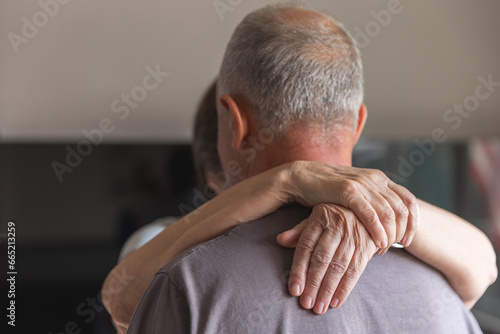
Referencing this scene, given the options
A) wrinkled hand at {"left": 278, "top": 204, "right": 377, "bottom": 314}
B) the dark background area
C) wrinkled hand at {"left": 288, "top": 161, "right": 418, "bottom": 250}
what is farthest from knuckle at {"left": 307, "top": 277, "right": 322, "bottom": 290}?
the dark background area

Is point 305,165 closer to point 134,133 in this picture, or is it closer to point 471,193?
point 134,133

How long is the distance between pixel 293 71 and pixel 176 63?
157 centimetres

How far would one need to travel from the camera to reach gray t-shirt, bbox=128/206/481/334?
0.74 m

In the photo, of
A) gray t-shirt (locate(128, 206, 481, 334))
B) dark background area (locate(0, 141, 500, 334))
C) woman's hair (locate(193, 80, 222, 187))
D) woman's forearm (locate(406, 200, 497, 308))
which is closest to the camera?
gray t-shirt (locate(128, 206, 481, 334))

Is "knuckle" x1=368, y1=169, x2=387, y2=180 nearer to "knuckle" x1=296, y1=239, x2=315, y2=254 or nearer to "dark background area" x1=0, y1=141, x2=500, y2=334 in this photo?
"knuckle" x1=296, y1=239, x2=315, y2=254

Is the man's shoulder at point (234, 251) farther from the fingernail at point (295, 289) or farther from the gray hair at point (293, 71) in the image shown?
the gray hair at point (293, 71)

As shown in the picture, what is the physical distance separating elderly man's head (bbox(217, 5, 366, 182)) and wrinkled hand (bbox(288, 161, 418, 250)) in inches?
3.2

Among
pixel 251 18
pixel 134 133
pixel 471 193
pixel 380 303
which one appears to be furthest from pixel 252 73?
pixel 471 193

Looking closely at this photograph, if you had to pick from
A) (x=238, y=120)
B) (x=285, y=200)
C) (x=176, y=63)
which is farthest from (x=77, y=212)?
(x=285, y=200)

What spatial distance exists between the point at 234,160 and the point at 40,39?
160 cm

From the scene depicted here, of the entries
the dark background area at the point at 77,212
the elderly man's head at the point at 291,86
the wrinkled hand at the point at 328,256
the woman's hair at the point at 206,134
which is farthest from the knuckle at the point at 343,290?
the dark background area at the point at 77,212

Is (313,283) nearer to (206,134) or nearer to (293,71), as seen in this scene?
(293,71)

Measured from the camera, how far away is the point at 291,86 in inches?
35.0

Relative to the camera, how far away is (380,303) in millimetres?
820
